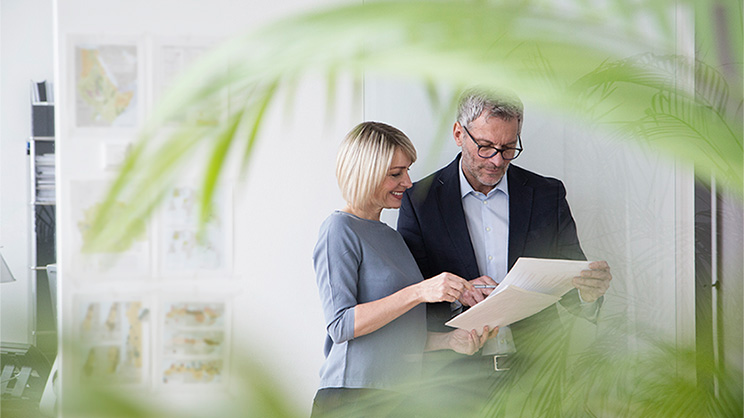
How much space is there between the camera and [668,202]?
179 centimetres

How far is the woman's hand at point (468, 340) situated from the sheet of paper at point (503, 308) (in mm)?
60

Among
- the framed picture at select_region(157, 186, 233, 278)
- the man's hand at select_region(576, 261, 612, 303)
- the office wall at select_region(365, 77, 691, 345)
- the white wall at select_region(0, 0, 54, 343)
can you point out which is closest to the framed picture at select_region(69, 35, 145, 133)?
the white wall at select_region(0, 0, 54, 343)

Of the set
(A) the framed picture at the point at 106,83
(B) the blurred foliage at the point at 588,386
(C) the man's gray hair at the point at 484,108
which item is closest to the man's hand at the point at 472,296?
(C) the man's gray hair at the point at 484,108

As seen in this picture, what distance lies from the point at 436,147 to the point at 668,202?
5.66 ft

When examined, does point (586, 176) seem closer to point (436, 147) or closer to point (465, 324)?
point (465, 324)

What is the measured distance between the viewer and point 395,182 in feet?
5.38

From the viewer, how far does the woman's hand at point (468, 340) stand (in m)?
1.42

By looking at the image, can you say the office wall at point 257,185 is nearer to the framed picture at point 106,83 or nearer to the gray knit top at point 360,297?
the framed picture at point 106,83

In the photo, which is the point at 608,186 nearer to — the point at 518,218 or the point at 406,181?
the point at 518,218

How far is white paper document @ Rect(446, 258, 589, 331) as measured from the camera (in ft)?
3.80

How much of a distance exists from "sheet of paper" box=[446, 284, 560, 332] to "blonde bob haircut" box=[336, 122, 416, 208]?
0.45 m

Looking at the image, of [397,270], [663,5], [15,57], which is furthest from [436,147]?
[15,57]

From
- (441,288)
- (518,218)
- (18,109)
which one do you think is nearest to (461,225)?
(518,218)

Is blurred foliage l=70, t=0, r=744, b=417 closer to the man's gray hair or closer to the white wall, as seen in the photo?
the man's gray hair
